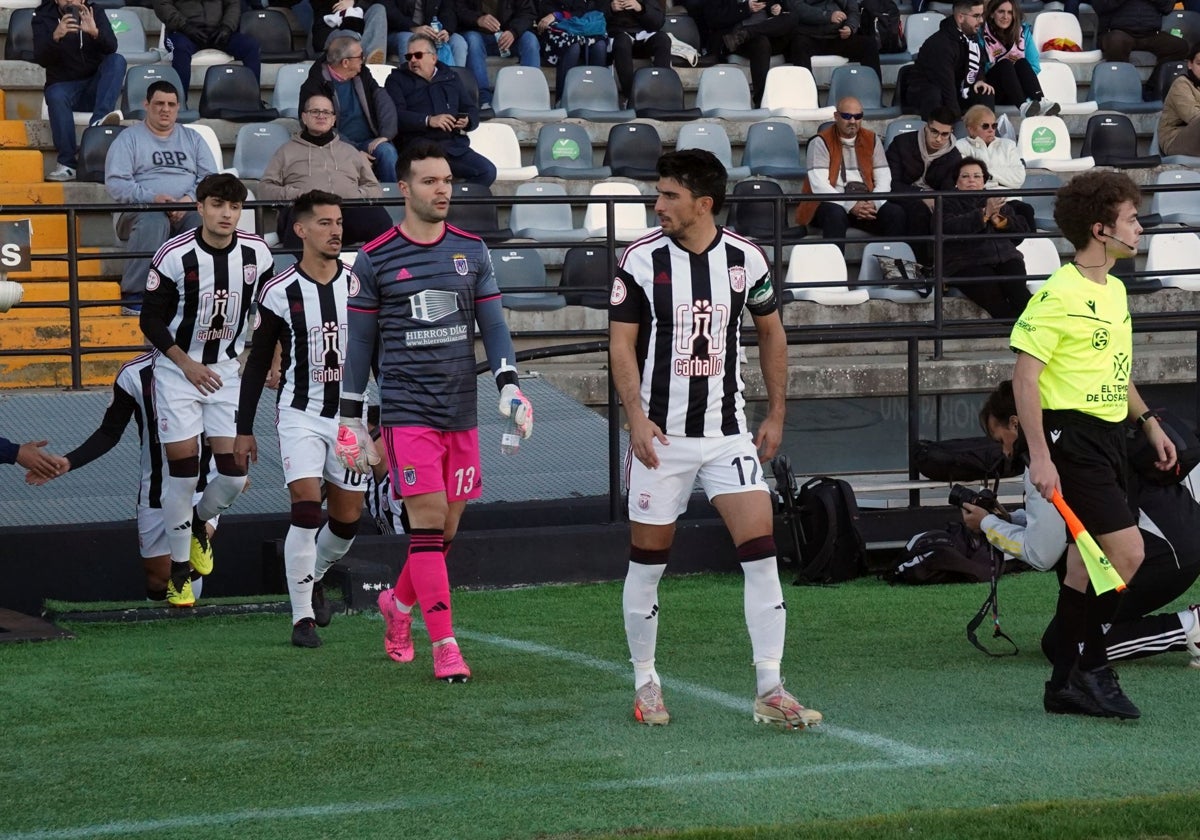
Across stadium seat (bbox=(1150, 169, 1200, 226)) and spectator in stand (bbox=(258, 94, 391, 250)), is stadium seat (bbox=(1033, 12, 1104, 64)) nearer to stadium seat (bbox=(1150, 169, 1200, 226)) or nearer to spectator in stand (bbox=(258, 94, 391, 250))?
stadium seat (bbox=(1150, 169, 1200, 226))

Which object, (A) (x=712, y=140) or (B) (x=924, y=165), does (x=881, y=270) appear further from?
(A) (x=712, y=140)

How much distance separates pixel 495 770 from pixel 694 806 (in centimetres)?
74

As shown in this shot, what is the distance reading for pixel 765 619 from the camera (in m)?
5.72

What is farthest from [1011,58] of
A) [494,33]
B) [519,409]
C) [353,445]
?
[353,445]

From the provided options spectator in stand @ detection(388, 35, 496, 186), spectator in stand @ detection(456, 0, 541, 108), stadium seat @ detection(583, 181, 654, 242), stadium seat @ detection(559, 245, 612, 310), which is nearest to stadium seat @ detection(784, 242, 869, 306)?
stadium seat @ detection(583, 181, 654, 242)

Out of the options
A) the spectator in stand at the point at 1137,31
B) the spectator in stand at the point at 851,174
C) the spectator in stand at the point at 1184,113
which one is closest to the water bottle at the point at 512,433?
the spectator in stand at the point at 851,174

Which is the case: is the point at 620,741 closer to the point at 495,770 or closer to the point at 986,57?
the point at 495,770

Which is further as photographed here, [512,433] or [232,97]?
[232,97]

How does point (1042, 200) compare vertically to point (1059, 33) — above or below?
below

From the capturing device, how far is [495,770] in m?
5.13

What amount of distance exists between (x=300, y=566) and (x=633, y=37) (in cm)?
968

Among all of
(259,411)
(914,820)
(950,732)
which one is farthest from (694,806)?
(259,411)

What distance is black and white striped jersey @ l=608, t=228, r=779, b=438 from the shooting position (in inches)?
228

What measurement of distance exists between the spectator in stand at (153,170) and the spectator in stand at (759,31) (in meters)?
6.13
